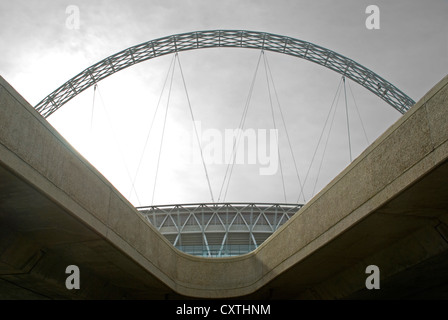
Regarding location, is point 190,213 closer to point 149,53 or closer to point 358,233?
point 149,53

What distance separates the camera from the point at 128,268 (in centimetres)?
1534

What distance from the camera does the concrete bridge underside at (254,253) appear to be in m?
9.91

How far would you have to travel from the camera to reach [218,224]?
55.9 metres

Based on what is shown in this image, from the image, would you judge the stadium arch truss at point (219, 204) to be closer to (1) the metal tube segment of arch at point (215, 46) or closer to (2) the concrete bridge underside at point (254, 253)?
(1) the metal tube segment of arch at point (215, 46)

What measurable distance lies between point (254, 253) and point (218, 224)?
37434 millimetres

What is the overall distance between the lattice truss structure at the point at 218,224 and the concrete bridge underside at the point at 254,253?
36.2m
